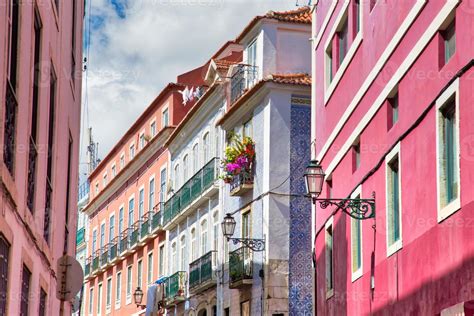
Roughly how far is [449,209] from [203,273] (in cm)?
2325

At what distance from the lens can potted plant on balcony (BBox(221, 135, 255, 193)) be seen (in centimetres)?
3042

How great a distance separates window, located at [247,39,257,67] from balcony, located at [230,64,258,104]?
22cm

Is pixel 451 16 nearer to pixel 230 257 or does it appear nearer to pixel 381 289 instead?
pixel 381 289

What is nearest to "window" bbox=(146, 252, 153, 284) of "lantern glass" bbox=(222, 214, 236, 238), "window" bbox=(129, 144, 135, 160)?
"window" bbox=(129, 144, 135, 160)

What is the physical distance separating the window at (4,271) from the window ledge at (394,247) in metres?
6.23

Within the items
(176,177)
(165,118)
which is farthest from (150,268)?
(165,118)

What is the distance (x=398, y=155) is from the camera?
14969 millimetres

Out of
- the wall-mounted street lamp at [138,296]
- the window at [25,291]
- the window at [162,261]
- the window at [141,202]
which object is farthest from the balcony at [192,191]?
the window at [25,291]

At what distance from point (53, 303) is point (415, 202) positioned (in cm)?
506

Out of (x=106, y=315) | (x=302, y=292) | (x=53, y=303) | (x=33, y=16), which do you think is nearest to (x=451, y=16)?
(x=33, y=16)

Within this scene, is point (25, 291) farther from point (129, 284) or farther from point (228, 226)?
point (129, 284)

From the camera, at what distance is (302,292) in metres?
28.5

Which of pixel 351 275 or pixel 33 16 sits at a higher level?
pixel 33 16

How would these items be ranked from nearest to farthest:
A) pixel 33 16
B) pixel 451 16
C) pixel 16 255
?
pixel 16 255, pixel 33 16, pixel 451 16
